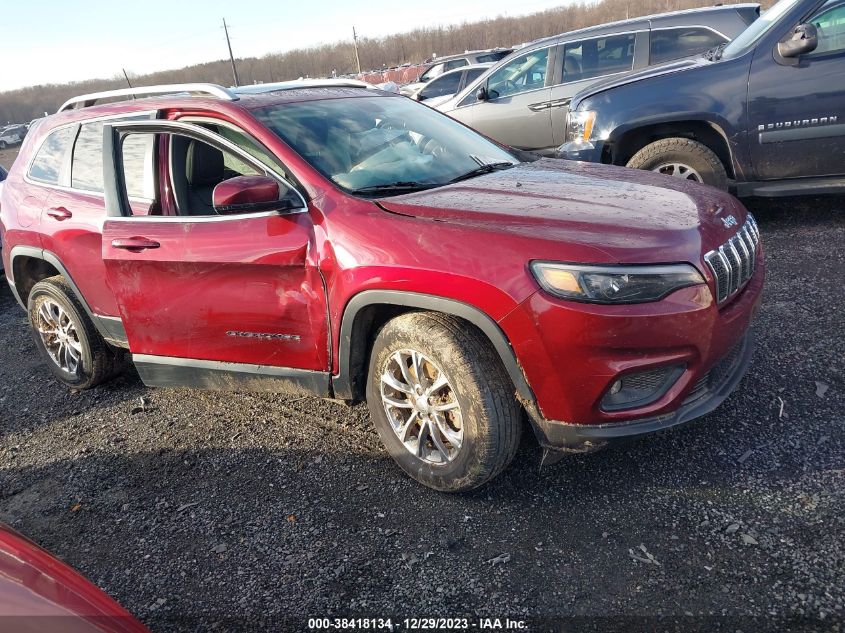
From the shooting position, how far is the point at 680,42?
7352 mm

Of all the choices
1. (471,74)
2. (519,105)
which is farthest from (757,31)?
(471,74)

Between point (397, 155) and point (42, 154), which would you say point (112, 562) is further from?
point (42, 154)

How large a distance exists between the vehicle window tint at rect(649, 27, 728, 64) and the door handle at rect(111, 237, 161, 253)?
21.3 feet

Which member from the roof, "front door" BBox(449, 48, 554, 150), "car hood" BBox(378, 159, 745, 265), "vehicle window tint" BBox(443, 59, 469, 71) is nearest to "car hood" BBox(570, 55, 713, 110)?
the roof

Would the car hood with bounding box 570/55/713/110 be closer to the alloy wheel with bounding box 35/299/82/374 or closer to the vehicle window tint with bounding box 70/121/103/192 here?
the vehicle window tint with bounding box 70/121/103/192

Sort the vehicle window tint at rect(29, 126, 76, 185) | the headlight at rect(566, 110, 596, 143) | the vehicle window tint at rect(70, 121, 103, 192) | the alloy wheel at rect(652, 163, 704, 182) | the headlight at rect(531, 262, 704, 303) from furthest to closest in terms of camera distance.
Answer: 1. the headlight at rect(566, 110, 596, 143)
2. the alloy wheel at rect(652, 163, 704, 182)
3. the vehicle window tint at rect(29, 126, 76, 185)
4. the vehicle window tint at rect(70, 121, 103, 192)
5. the headlight at rect(531, 262, 704, 303)

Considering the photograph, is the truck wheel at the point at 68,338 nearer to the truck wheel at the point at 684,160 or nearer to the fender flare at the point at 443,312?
the fender flare at the point at 443,312

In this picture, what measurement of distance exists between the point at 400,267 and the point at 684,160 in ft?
12.9

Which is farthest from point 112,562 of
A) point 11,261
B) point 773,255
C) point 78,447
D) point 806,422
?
point 773,255

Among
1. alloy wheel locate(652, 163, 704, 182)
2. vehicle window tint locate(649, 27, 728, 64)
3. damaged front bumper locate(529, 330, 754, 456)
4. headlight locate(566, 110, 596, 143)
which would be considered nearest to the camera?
damaged front bumper locate(529, 330, 754, 456)

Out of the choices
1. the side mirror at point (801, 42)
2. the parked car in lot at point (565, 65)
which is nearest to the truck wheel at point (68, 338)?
the side mirror at point (801, 42)

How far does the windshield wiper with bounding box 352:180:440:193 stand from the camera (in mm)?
2869

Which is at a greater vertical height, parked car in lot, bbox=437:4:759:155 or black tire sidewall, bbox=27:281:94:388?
parked car in lot, bbox=437:4:759:155

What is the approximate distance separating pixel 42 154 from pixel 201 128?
173 cm
